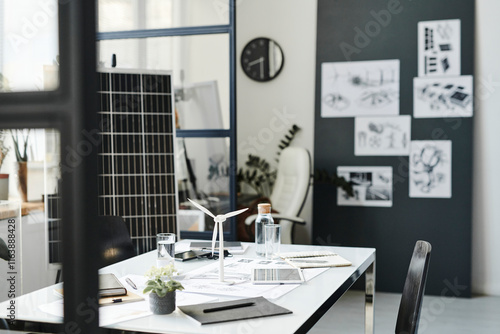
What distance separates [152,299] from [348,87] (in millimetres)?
3531

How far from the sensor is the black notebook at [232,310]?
1491 mm

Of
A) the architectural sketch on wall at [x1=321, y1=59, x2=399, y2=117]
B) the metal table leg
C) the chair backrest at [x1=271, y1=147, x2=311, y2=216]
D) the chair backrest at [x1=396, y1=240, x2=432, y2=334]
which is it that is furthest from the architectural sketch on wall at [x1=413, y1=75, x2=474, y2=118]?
the chair backrest at [x1=396, y1=240, x2=432, y2=334]

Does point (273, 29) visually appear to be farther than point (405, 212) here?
Yes

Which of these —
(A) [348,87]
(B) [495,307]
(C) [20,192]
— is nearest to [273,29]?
(A) [348,87]

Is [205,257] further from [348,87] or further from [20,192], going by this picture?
[348,87]

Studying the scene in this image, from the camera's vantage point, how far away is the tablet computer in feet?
6.33

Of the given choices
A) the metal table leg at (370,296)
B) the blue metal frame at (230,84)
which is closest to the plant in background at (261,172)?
the blue metal frame at (230,84)

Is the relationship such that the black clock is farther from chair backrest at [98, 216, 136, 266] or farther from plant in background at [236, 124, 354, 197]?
chair backrest at [98, 216, 136, 266]

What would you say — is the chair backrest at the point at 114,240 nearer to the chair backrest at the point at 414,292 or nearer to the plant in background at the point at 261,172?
the chair backrest at the point at 414,292

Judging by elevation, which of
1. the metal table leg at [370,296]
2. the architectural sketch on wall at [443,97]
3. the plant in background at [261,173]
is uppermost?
the architectural sketch on wall at [443,97]

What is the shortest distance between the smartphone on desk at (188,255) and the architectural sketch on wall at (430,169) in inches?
105

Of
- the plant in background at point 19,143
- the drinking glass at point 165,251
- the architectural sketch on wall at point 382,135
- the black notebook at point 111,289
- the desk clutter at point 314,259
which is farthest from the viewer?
the architectural sketch on wall at point 382,135

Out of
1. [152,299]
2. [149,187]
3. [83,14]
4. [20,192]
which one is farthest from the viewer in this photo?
[149,187]

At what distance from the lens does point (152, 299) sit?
1.54 metres
